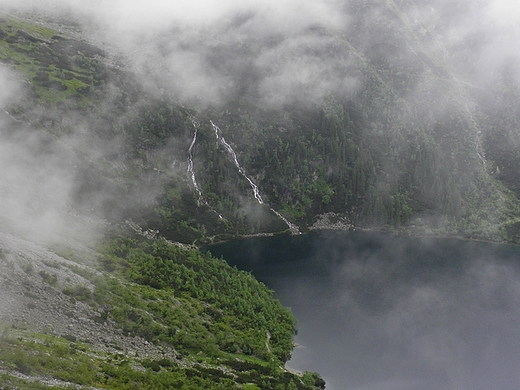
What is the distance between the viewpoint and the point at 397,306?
106 metres

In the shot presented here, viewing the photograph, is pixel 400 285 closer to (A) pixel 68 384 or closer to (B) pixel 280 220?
(B) pixel 280 220

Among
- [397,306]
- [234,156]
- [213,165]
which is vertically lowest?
[397,306]

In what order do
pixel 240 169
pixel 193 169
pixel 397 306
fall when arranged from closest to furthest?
pixel 397 306 → pixel 193 169 → pixel 240 169

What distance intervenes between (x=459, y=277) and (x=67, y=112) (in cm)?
12988

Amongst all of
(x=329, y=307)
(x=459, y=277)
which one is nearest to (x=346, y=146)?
(x=459, y=277)

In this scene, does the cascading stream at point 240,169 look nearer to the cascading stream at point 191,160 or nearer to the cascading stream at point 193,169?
the cascading stream at point 191,160

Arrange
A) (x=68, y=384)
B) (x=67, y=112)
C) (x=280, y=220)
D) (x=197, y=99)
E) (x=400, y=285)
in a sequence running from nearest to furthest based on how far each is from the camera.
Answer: (x=68, y=384) < (x=400, y=285) < (x=67, y=112) < (x=280, y=220) < (x=197, y=99)

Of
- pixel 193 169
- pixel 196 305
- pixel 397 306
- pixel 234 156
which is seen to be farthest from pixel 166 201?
pixel 397 306

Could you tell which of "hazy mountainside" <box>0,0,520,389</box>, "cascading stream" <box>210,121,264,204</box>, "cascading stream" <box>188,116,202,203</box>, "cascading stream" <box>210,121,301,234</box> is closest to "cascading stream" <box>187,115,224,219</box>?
"cascading stream" <box>188,116,202,203</box>

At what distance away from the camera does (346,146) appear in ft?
650

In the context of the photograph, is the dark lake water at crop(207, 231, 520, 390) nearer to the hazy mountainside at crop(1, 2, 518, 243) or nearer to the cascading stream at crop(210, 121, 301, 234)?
the cascading stream at crop(210, 121, 301, 234)

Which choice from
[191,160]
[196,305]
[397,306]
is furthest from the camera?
[191,160]

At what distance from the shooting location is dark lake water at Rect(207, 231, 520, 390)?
267ft

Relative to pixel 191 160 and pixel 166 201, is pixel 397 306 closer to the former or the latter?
pixel 166 201
